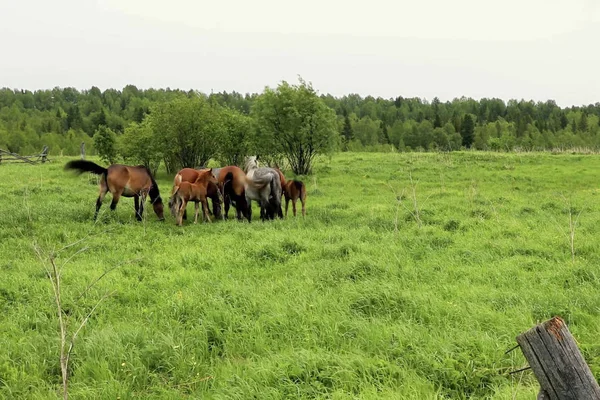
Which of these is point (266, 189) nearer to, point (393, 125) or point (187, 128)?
point (187, 128)

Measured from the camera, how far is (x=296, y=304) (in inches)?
198

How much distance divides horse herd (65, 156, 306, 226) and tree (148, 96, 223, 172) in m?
8.34

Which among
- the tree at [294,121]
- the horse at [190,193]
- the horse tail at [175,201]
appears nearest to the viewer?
the horse at [190,193]

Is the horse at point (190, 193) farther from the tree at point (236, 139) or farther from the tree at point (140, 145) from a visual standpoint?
the tree at point (236, 139)

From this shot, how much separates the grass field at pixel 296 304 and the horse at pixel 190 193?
1.88 feet

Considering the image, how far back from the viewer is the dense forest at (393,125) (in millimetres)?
65812

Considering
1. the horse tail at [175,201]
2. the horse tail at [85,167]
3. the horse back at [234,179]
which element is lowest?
the horse tail at [175,201]

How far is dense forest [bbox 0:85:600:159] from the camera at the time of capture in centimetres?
6581

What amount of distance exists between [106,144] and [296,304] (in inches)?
838

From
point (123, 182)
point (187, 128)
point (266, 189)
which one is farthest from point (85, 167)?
point (187, 128)

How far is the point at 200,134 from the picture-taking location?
19.0m

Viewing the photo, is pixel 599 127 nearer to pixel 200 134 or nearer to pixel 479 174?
pixel 479 174

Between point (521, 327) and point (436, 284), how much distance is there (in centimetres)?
147

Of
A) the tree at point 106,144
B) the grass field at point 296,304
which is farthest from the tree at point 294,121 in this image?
the grass field at point 296,304
